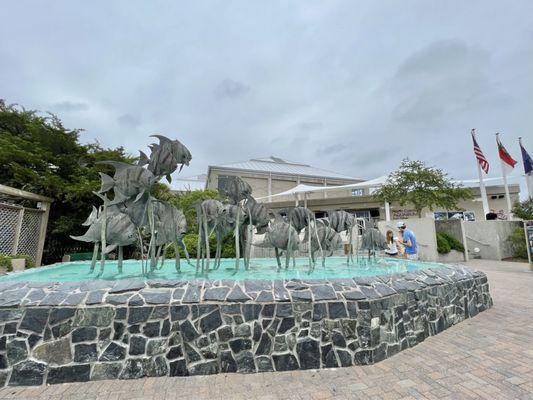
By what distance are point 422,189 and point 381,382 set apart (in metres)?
17.9

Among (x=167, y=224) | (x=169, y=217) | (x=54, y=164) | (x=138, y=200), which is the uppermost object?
(x=54, y=164)

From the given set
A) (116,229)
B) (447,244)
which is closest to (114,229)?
(116,229)

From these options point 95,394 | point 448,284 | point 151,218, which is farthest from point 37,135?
point 448,284

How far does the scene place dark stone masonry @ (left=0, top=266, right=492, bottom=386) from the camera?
3.13 meters

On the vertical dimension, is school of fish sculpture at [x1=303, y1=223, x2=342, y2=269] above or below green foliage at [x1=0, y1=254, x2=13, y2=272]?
above

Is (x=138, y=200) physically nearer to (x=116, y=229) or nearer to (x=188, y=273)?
(x=116, y=229)

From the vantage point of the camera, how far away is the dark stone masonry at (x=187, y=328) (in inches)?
123

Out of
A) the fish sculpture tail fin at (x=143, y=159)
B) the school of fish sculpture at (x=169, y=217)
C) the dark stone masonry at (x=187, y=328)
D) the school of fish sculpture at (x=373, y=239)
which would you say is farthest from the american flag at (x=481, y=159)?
the fish sculpture tail fin at (x=143, y=159)

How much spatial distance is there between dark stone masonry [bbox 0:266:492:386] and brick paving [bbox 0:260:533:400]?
0.45ft

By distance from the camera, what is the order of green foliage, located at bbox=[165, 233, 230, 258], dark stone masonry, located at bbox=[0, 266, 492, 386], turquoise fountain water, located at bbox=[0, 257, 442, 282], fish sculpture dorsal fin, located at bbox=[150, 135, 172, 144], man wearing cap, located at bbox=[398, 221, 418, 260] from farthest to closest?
green foliage, located at bbox=[165, 233, 230, 258]
man wearing cap, located at bbox=[398, 221, 418, 260]
turquoise fountain water, located at bbox=[0, 257, 442, 282]
fish sculpture dorsal fin, located at bbox=[150, 135, 172, 144]
dark stone masonry, located at bbox=[0, 266, 492, 386]

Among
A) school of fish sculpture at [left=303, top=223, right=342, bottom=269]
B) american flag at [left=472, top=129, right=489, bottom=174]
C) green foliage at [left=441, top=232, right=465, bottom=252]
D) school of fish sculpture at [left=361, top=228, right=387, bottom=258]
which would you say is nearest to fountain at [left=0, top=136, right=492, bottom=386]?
school of fish sculpture at [left=303, top=223, right=342, bottom=269]

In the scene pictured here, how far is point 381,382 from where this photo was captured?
3.12 metres

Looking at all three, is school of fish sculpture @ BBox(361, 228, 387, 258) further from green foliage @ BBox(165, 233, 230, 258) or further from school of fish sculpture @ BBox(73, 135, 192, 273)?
green foliage @ BBox(165, 233, 230, 258)

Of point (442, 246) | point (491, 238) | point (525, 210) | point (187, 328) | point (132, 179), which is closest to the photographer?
point (187, 328)
